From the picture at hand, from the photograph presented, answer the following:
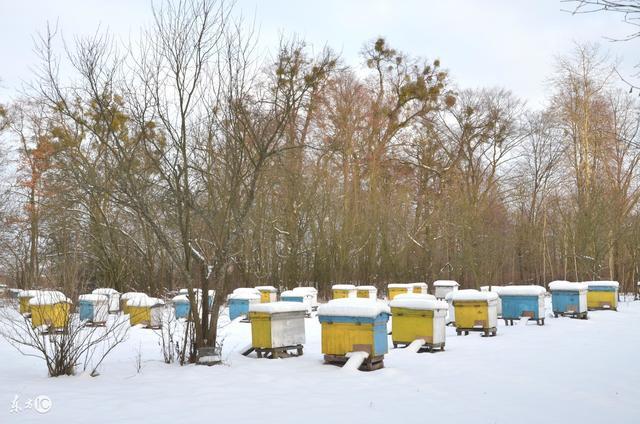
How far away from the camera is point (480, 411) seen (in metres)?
6.81

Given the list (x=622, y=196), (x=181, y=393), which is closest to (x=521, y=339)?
(x=181, y=393)

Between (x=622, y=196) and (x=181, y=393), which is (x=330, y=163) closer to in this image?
(x=622, y=196)

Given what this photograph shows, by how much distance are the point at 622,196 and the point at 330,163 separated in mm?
15980

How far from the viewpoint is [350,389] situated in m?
7.99

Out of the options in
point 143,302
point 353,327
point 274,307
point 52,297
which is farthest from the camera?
point 143,302

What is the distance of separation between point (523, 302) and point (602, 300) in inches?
219

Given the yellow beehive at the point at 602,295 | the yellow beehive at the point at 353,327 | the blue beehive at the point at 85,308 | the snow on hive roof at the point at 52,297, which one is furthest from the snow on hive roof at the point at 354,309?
the yellow beehive at the point at 602,295

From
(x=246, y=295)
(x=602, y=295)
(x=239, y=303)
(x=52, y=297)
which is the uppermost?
(x=52, y=297)

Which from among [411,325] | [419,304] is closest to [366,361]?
[419,304]

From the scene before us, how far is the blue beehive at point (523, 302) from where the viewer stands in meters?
15.7

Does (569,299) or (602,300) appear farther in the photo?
(602,300)

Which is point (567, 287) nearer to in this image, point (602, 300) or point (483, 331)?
point (602, 300)

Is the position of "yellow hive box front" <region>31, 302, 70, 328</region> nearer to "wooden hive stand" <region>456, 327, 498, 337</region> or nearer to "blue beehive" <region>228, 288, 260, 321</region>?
"blue beehive" <region>228, 288, 260, 321</region>

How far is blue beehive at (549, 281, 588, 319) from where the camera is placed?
1728cm
